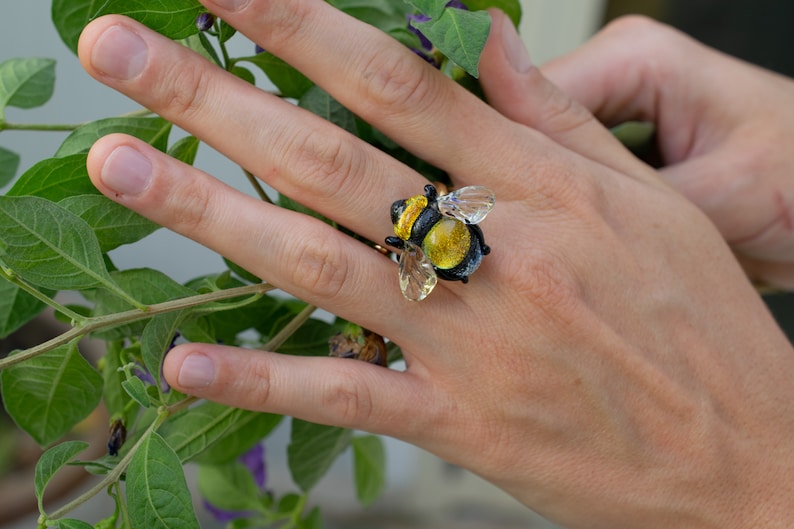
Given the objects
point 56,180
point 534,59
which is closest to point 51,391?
point 56,180

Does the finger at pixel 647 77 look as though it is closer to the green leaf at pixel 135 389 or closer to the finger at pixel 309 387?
the finger at pixel 309 387

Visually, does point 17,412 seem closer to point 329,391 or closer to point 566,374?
point 329,391

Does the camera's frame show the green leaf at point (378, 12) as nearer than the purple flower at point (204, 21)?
No

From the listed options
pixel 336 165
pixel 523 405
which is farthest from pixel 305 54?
pixel 523 405

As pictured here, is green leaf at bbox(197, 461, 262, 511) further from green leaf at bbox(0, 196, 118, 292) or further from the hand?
the hand

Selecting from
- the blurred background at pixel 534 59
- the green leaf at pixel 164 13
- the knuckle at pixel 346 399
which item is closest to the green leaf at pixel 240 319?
the knuckle at pixel 346 399

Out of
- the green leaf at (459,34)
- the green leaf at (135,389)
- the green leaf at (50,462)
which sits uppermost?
the green leaf at (459,34)

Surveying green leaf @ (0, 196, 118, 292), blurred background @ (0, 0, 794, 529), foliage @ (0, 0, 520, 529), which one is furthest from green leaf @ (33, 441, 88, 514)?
blurred background @ (0, 0, 794, 529)
